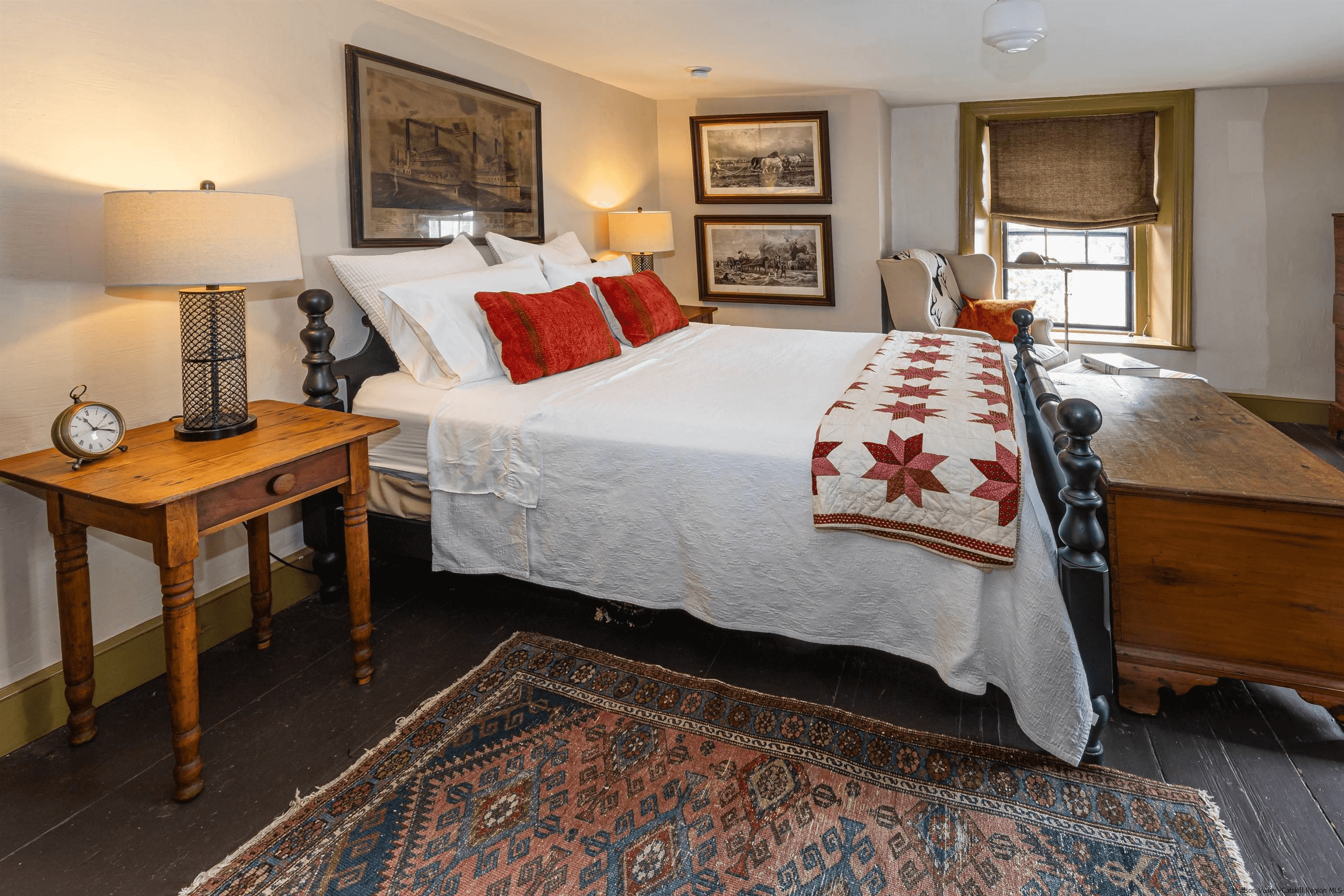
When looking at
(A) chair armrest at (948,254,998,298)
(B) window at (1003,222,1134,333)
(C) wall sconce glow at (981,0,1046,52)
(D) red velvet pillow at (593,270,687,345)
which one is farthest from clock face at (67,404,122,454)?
(B) window at (1003,222,1134,333)

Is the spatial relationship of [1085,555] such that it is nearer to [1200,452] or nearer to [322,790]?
[1200,452]

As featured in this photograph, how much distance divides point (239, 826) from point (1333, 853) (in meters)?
2.21

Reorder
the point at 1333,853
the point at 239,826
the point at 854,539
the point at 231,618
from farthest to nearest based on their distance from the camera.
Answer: the point at 231,618 < the point at 854,539 < the point at 239,826 < the point at 1333,853

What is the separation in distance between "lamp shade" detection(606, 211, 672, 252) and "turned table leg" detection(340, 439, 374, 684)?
2.67 m

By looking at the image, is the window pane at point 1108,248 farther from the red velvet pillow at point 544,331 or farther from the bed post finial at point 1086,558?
the bed post finial at point 1086,558

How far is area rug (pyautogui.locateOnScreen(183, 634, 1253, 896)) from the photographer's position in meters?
1.46

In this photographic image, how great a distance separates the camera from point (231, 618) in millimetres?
2436

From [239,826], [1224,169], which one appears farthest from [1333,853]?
[1224,169]

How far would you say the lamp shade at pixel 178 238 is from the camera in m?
1.76

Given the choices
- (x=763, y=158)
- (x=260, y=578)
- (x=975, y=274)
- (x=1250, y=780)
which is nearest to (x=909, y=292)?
(x=975, y=274)

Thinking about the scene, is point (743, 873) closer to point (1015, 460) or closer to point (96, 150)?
point (1015, 460)

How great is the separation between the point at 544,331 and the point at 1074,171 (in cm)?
433

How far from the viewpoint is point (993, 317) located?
490cm

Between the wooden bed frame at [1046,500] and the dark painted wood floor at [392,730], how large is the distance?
0.68ft
